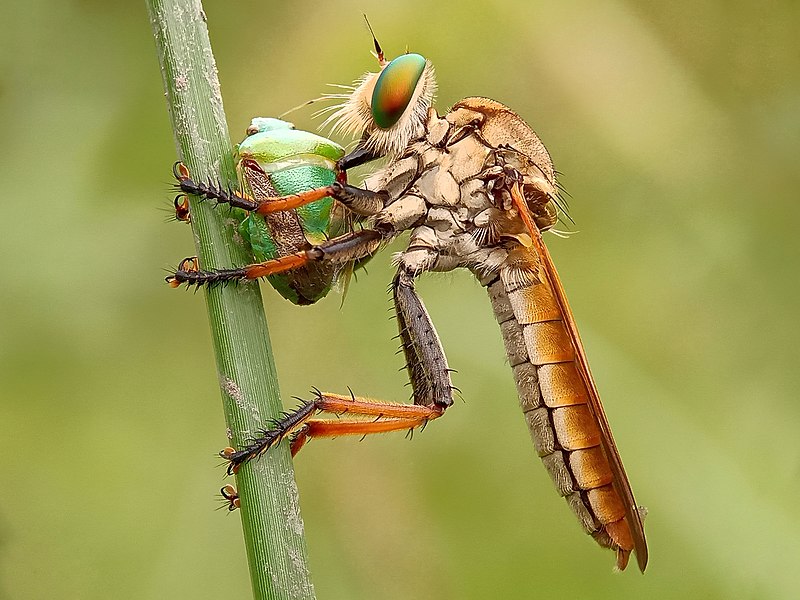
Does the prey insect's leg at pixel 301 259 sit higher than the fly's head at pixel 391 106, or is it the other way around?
the fly's head at pixel 391 106

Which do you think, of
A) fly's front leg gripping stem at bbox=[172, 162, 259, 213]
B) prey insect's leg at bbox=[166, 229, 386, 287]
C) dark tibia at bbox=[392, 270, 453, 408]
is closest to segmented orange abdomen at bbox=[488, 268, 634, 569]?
dark tibia at bbox=[392, 270, 453, 408]

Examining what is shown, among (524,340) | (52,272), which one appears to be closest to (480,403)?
(524,340)

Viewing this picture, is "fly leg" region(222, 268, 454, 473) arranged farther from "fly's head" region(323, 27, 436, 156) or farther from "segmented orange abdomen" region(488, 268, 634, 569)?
"fly's head" region(323, 27, 436, 156)

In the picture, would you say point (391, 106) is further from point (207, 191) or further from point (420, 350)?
point (207, 191)

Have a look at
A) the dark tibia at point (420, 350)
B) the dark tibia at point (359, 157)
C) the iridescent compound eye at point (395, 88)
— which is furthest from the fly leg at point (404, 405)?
the iridescent compound eye at point (395, 88)

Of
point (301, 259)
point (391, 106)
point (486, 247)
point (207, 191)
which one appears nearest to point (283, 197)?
point (301, 259)

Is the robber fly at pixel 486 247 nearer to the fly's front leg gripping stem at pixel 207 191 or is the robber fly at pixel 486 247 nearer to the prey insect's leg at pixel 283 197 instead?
the prey insect's leg at pixel 283 197
